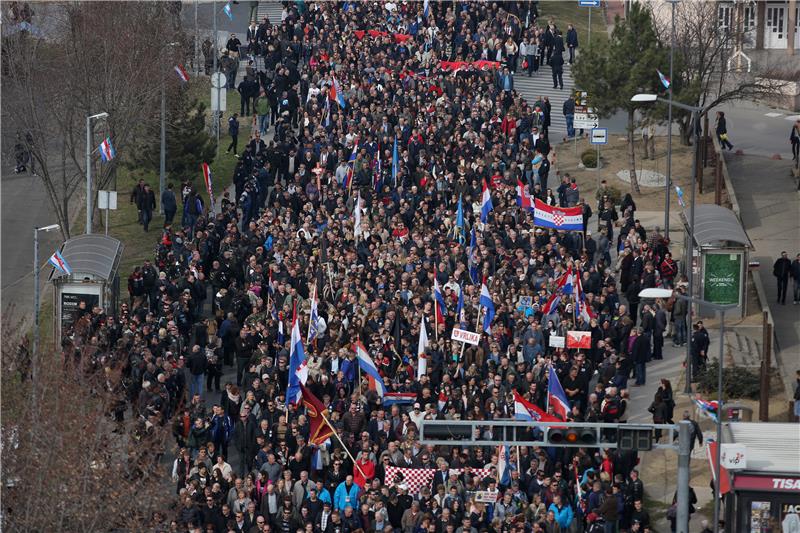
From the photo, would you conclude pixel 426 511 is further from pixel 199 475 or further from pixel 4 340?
pixel 4 340

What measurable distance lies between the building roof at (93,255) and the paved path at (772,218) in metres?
16.1

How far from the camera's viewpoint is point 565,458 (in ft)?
128

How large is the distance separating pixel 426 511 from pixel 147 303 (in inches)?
504

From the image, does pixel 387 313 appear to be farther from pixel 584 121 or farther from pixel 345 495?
pixel 584 121

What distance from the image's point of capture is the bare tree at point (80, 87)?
191ft

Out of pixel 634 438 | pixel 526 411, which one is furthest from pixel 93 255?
pixel 634 438

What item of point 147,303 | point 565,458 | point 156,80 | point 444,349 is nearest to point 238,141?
point 156,80

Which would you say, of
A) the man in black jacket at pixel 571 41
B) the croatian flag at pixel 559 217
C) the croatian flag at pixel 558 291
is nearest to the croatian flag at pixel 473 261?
the croatian flag at pixel 559 217

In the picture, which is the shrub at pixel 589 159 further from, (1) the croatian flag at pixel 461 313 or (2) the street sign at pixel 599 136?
(1) the croatian flag at pixel 461 313

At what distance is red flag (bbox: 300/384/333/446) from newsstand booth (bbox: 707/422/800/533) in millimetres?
8615

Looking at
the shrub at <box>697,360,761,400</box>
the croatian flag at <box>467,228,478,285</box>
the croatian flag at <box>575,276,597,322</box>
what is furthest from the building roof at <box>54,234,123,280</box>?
the shrub at <box>697,360,761,400</box>

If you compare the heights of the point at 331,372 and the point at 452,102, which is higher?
the point at 452,102

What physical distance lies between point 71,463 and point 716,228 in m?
20.8

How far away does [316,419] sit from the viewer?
40.0 metres
